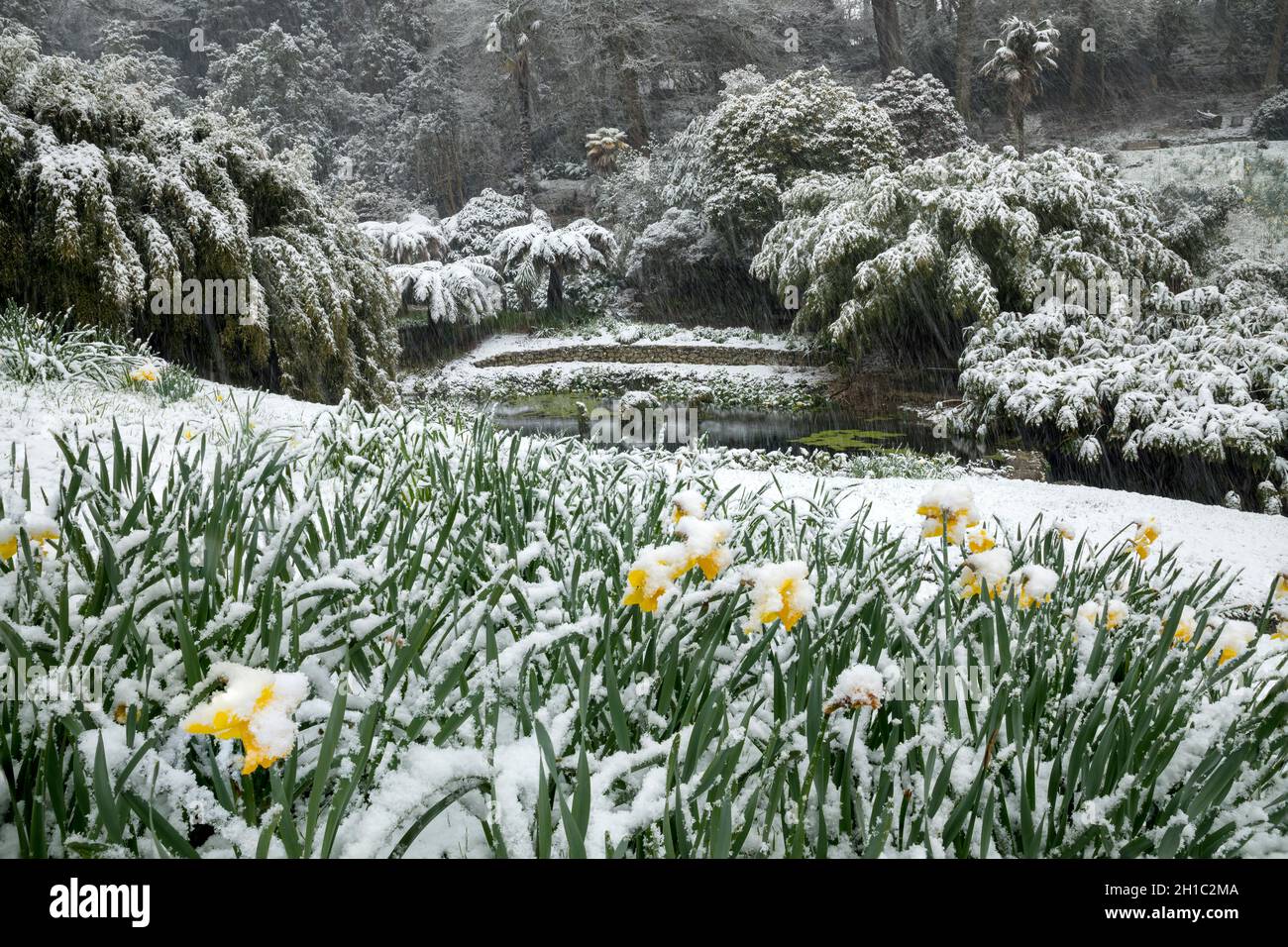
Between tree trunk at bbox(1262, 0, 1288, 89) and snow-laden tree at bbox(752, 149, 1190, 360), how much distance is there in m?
8.98

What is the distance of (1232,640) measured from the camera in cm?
109

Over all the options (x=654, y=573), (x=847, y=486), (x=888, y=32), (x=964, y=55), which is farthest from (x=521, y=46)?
(x=654, y=573)

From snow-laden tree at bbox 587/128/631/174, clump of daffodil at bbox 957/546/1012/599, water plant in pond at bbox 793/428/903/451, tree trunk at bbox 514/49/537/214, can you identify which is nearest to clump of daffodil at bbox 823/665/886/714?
clump of daffodil at bbox 957/546/1012/599

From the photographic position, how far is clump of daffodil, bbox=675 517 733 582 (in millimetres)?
794

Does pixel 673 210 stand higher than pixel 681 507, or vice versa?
pixel 673 210

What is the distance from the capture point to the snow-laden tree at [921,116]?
14.7 metres

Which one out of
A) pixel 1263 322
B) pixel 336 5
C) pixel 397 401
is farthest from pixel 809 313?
pixel 336 5

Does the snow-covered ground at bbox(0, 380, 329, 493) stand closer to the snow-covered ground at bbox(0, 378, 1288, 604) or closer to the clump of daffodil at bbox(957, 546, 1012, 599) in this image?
the snow-covered ground at bbox(0, 378, 1288, 604)

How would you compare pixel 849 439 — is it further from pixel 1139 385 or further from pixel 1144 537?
pixel 1144 537

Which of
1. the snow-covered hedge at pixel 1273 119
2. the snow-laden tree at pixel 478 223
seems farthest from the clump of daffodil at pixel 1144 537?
the snow-covered hedge at pixel 1273 119

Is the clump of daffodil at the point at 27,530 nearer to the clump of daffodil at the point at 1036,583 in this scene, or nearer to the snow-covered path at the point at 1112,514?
the clump of daffodil at the point at 1036,583

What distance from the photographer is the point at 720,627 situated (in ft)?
2.95
